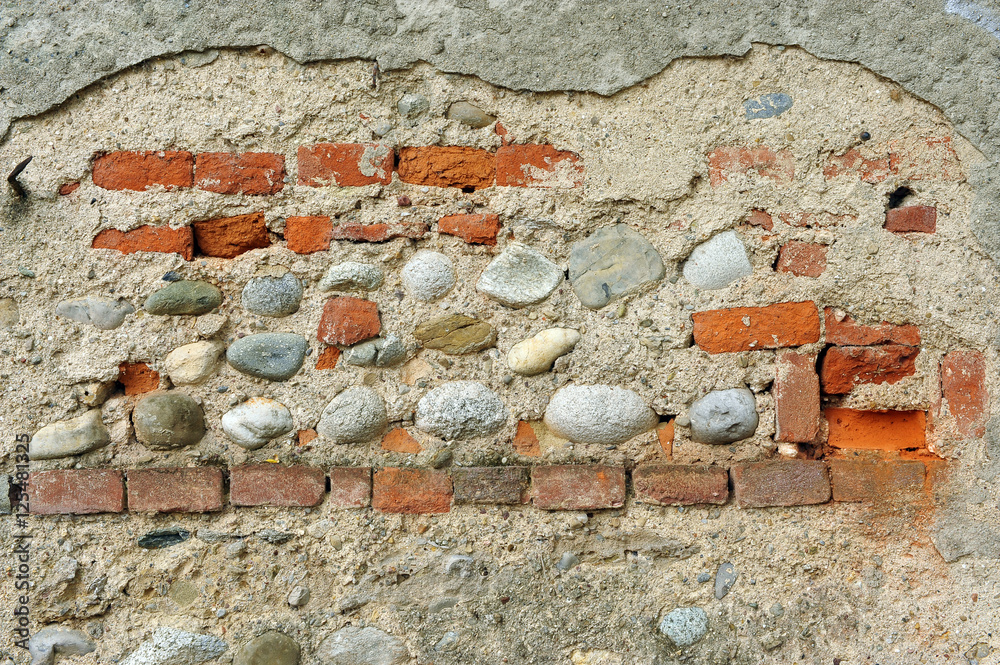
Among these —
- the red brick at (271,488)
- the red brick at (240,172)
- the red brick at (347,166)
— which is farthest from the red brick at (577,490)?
the red brick at (240,172)

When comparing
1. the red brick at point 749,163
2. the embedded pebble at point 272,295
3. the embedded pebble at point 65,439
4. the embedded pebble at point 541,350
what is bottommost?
the embedded pebble at point 65,439

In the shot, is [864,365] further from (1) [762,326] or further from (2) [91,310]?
(2) [91,310]

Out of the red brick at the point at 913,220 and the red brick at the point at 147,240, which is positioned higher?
the red brick at the point at 913,220

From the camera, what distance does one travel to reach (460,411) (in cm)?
144

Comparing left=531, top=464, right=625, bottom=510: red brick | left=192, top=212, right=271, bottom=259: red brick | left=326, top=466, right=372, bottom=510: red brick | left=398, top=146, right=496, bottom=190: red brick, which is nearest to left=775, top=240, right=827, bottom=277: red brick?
left=531, top=464, right=625, bottom=510: red brick

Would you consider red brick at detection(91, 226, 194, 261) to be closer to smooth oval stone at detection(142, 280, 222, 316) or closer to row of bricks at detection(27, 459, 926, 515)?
smooth oval stone at detection(142, 280, 222, 316)

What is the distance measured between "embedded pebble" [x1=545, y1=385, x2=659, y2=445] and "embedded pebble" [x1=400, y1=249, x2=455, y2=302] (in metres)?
0.31

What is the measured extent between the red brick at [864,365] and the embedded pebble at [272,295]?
3.46 feet

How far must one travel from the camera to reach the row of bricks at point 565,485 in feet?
4.68

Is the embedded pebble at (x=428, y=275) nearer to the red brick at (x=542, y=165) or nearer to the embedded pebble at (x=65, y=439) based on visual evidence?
the red brick at (x=542, y=165)

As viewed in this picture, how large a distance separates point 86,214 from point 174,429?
1.48 feet

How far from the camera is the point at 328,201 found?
145cm

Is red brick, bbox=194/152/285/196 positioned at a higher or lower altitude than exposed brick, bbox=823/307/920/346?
higher

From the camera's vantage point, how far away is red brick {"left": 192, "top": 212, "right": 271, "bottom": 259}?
1.45 m
